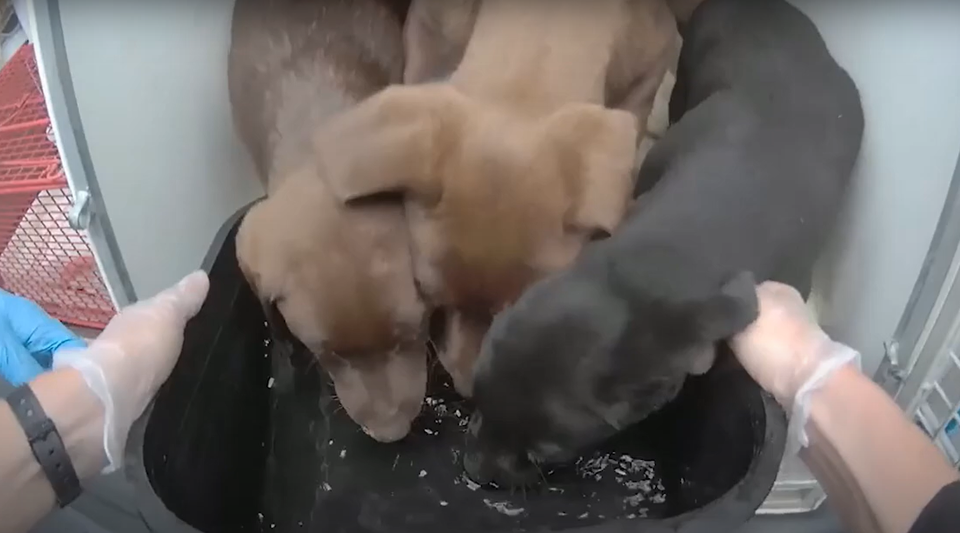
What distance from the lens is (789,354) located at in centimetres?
107

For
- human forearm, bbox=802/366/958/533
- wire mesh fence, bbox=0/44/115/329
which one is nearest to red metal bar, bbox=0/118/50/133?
wire mesh fence, bbox=0/44/115/329

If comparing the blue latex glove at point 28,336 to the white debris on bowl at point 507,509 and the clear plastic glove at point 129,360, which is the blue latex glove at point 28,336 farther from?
the white debris on bowl at point 507,509

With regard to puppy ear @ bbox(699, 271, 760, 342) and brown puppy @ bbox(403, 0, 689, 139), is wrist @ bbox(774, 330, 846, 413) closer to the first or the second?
puppy ear @ bbox(699, 271, 760, 342)

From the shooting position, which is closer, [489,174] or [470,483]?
[489,174]

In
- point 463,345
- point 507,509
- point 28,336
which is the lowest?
point 507,509

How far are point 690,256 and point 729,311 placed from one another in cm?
8

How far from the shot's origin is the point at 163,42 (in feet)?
4.48

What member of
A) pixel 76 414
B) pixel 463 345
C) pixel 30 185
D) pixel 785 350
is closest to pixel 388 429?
pixel 463 345

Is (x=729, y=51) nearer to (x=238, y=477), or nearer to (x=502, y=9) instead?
(x=502, y=9)

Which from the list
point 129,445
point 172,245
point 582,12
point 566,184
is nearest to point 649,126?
point 582,12

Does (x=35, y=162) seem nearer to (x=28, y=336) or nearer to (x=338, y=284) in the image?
(x=28, y=336)

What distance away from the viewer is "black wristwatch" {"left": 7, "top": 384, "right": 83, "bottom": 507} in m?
0.97

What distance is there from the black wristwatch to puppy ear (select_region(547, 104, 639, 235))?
0.61 m

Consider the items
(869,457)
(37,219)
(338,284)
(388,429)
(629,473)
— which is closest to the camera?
(869,457)
